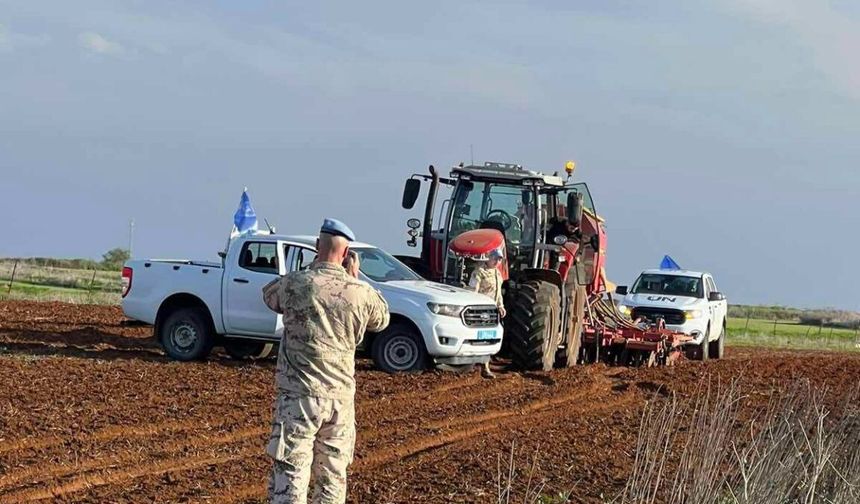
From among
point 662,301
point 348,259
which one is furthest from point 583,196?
point 348,259

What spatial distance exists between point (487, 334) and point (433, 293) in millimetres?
828

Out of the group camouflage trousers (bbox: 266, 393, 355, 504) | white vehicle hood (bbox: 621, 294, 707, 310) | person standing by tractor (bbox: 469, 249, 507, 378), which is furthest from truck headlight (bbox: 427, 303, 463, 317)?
white vehicle hood (bbox: 621, 294, 707, 310)

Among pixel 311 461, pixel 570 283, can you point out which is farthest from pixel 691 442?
pixel 570 283

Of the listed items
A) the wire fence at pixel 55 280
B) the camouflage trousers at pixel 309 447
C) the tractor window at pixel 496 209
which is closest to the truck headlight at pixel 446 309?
the tractor window at pixel 496 209

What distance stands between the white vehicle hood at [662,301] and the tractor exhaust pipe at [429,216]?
6.96 metres

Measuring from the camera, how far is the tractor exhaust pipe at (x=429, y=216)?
17.9 m

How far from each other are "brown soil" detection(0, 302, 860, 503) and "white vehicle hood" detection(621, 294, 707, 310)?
5.47 m

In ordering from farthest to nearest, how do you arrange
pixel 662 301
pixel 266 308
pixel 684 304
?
pixel 662 301, pixel 684 304, pixel 266 308

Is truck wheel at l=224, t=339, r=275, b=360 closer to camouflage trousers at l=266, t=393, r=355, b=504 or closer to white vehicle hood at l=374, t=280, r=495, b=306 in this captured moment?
white vehicle hood at l=374, t=280, r=495, b=306

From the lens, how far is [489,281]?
1625cm

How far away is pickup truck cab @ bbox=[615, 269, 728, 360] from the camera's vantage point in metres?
23.7

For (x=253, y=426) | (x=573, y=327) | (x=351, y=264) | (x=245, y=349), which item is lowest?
(x=253, y=426)

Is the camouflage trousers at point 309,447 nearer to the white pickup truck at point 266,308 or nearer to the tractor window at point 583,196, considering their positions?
the white pickup truck at point 266,308

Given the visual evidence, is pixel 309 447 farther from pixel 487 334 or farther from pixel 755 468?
pixel 487 334
